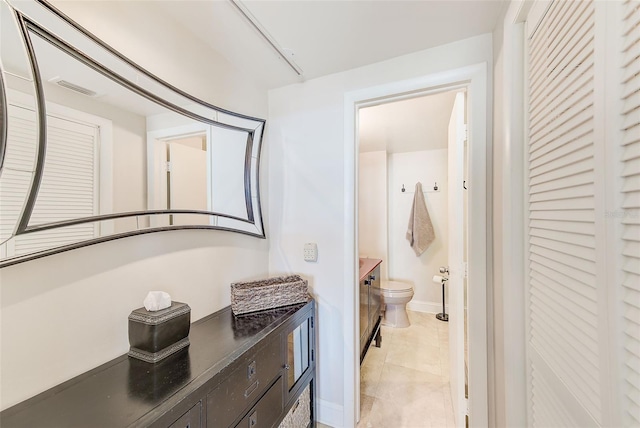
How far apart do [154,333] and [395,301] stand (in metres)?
2.59

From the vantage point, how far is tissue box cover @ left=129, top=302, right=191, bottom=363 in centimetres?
88

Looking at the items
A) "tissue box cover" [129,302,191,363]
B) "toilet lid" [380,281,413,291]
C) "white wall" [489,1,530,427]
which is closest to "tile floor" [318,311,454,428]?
"toilet lid" [380,281,413,291]

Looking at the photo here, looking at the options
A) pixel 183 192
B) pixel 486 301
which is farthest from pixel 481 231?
pixel 183 192

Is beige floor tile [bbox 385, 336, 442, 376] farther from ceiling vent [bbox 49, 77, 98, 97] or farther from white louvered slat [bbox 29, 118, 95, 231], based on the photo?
ceiling vent [bbox 49, 77, 98, 97]

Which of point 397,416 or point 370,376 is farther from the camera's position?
point 370,376

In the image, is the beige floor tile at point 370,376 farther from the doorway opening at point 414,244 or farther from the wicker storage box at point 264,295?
the wicker storage box at point 264,295

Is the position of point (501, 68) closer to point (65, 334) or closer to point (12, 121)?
point (12, 121)

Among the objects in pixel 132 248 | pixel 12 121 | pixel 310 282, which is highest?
pixel 12 121

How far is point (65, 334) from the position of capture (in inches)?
31.0

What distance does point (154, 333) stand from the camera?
88cm

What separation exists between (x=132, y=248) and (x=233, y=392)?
69cm

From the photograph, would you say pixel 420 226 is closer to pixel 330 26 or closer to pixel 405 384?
pixel 405 384

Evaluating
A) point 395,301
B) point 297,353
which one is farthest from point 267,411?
point 395,301

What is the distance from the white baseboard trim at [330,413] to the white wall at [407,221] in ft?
7.34
